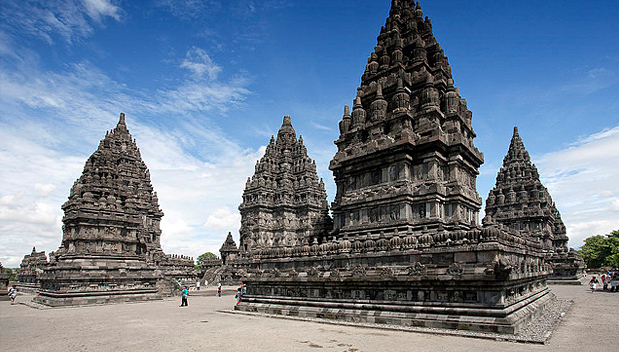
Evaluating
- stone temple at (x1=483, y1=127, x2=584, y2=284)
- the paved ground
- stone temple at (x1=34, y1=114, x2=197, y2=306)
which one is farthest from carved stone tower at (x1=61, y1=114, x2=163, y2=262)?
stone temple at (x1=483, y1=127, x2=584, y2=284)

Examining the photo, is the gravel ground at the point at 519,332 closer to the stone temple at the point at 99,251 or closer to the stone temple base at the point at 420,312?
the stone temple base at the point at 420,312

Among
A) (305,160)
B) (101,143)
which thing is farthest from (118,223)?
(305,160)

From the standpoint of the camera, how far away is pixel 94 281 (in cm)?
2939

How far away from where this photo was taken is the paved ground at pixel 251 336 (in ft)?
37.0

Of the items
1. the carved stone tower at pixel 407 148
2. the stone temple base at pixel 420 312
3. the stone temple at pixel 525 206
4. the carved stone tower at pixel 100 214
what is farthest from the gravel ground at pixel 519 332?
the stone temple at pixel 525 206

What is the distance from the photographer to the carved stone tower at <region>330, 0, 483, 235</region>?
21203 mm

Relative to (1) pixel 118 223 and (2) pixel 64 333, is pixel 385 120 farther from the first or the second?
(1) pixel 118 223

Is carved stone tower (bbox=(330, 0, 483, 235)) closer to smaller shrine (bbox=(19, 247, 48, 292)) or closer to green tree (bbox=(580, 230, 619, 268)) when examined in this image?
smaller shrine (bbox=(19, 247, 48, 292))

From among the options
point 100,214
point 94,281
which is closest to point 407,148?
point 100,214

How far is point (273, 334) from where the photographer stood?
13.6 m

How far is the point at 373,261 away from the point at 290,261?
5.11 metres

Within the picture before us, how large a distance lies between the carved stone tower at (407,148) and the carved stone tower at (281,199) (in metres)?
42.1

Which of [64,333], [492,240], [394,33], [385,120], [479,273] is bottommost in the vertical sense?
[64,333]

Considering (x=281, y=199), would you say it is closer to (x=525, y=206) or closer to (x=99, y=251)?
(x=525, y=206)
